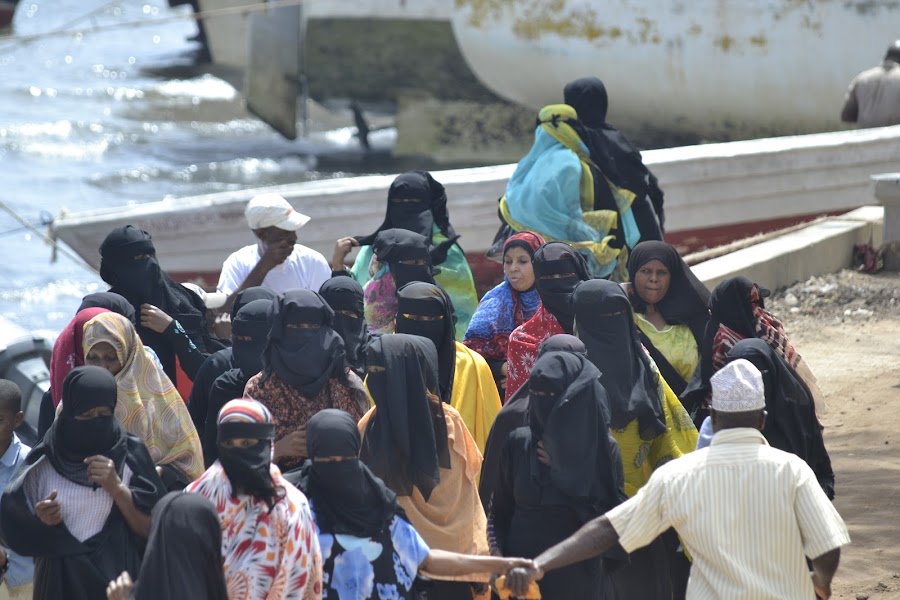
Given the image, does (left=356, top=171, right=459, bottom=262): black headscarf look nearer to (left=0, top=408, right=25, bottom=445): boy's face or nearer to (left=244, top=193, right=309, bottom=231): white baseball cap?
(left=244, top=193, right=309, bottom=231): white baseball cap

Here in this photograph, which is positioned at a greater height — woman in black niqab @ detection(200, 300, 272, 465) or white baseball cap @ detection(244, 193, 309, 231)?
white baseball cap @ detection(244, 193, 309, 231)

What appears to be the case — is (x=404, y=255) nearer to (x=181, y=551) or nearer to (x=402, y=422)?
(x=402, y=422)

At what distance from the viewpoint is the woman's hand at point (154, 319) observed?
5.57 metres

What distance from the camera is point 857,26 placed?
14.5 metres

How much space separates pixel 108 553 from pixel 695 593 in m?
1.66

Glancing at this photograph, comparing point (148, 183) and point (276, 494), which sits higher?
point (276, 494)

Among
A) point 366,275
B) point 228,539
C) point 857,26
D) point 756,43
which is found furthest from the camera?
point 756,43

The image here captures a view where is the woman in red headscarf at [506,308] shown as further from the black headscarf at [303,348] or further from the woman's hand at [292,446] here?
the woman's hand at [292,446]

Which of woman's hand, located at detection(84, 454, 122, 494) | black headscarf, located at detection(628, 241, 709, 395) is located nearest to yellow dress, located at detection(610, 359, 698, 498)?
black headscarf, located at detection(628, 241, 709, 395)

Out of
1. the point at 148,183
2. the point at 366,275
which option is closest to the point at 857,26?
the point at 366,275

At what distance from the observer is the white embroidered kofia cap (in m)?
3.67

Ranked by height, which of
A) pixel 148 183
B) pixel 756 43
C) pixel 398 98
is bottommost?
pixel 148 183

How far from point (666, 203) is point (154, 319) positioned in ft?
20.2

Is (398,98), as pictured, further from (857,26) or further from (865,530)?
(865,530)
